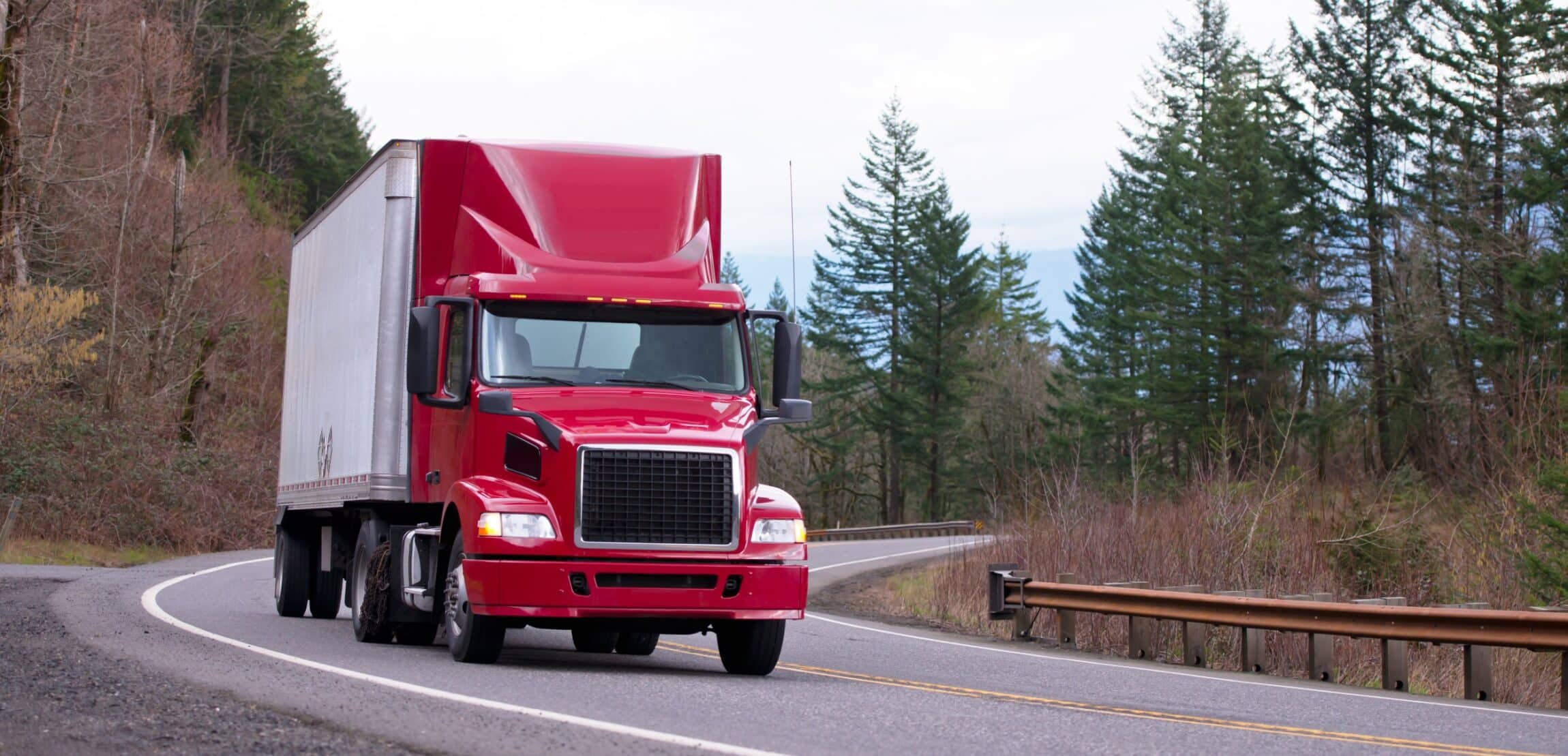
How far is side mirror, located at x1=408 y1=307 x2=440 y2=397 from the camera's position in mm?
11336

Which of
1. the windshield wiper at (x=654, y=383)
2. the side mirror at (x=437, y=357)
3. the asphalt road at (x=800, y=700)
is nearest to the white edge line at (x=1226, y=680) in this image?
the asphalt road at (x=800, y=700)

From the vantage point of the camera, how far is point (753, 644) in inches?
433

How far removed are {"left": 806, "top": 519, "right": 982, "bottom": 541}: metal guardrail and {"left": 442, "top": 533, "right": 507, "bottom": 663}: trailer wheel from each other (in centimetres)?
4452

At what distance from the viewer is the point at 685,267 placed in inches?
470

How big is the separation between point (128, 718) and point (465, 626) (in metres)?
3.42

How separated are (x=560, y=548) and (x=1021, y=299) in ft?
285

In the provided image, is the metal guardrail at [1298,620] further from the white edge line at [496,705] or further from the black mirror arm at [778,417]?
the white edge line at [496,705]

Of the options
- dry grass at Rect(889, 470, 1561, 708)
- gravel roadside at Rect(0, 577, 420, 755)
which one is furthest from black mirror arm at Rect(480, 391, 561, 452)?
dry grass at Rect(889, 470, 1561, 708)

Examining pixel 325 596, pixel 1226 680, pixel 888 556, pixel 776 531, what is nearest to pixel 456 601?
pixel 776 531

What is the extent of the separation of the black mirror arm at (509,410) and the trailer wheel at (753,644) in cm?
182

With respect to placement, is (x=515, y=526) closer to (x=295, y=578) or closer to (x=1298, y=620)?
(x=1298, y=620)

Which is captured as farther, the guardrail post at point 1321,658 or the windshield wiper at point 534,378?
the guardrail post at point 1321,658

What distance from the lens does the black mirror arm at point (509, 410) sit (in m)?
10.6

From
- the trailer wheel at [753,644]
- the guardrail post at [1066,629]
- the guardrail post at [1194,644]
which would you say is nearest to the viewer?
the trailer wheel at [753,644]
